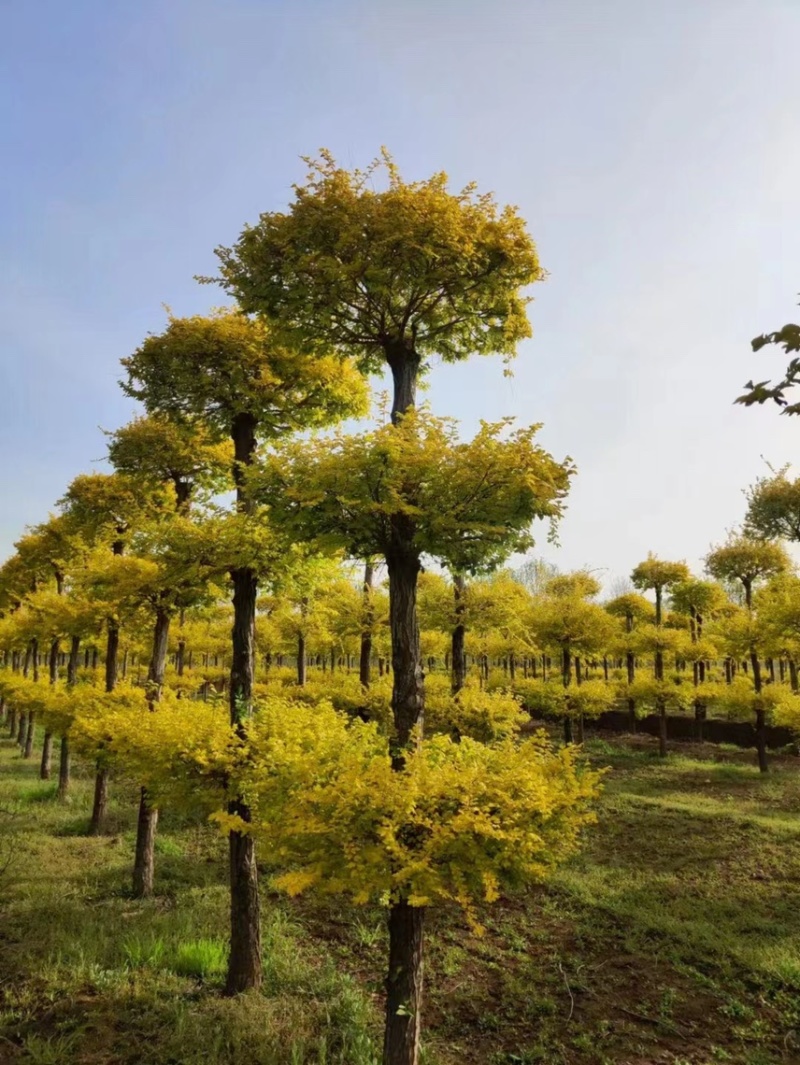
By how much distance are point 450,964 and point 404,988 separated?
450 centimetres

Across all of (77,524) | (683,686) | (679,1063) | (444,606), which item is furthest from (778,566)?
(77,524)

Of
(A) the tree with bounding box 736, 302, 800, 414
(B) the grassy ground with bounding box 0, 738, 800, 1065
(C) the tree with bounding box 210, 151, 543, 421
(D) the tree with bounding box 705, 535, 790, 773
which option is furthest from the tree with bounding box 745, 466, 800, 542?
(A) the tree with bounding box 736, 302, 800, 414

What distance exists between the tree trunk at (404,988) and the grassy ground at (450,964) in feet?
5.64

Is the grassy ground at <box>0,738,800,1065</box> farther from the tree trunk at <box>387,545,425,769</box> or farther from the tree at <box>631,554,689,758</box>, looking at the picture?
the tree at <box>631,554,689,758</box>

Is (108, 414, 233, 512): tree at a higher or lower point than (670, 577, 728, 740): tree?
higher

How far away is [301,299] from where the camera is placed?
7043 millimetres

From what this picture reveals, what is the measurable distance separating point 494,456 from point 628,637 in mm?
23657

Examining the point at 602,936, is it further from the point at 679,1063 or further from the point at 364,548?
the point at 364,548

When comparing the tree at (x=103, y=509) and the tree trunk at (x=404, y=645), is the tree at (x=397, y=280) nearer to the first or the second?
the tree trunk at (x=404, y=645)

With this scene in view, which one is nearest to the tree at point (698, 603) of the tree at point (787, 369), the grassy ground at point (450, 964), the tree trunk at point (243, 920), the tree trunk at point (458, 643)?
the grassy ground at point (450, 964)

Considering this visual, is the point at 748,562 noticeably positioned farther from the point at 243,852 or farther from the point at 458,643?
the point at 243,852

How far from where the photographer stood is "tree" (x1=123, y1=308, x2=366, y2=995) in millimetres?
9211

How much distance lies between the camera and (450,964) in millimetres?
9266

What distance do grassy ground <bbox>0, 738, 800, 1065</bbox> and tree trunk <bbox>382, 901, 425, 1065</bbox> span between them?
5.64ft
